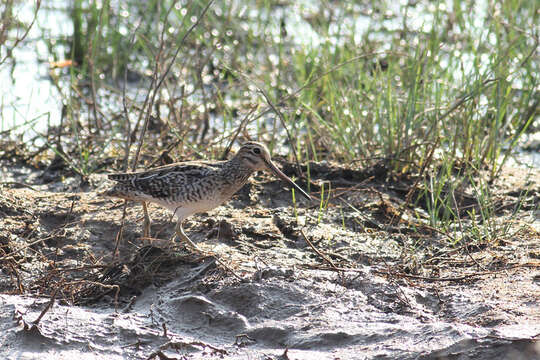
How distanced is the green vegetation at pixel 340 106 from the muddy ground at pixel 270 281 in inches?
11.8

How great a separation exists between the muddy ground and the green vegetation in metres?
0.30

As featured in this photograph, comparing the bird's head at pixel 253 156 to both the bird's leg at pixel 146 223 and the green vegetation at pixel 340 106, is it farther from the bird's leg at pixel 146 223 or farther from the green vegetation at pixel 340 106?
the bird's leg at pixel 146 223

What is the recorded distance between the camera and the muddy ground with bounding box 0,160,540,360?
4.52 m

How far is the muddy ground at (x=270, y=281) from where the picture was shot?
452 centimetres

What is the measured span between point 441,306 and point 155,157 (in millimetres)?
3252

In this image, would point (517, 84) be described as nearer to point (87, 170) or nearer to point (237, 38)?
point (237, 38)

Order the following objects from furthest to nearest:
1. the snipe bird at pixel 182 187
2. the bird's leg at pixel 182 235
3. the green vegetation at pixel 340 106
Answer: the green vegetation at pixel 340 106, the snipe bird at pixel 182 187, the bird's leg at pixel 182 235

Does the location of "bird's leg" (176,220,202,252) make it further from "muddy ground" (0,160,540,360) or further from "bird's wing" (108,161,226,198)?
"bird's wing" (108,161,226,198)

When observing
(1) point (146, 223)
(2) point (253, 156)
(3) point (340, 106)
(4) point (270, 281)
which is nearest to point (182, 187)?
(1) point (146, 223)

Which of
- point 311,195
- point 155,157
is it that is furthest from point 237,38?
point 311,195

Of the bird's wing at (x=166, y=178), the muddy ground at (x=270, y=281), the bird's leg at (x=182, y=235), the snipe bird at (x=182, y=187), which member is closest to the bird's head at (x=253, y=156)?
the snipe bird at (x=182, y=187)

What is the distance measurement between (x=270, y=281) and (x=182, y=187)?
3.36 ft

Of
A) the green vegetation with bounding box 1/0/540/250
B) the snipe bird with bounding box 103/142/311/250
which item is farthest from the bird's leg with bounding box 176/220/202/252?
the green vegetation with bounding box 1/0/540/250

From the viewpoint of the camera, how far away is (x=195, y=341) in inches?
180
